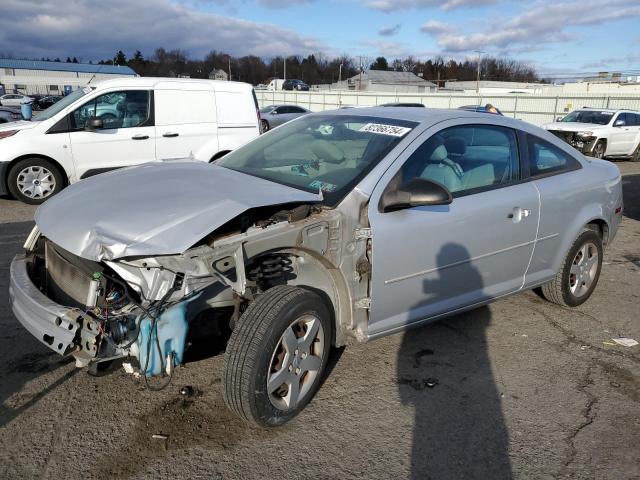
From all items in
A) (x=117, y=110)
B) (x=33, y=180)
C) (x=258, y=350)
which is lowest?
(x=258, y=350)

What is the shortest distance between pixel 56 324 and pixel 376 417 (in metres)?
1.79

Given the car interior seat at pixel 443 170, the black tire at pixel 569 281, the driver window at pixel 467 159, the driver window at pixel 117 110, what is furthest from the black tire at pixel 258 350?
the driver window at pixel 117 110

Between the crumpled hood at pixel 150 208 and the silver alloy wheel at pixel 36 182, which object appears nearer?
the crumpled hood at pixel 150 208

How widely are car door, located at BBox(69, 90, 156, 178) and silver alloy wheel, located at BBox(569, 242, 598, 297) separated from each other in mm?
6341

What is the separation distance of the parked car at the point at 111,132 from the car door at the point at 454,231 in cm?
510

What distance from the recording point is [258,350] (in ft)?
8.75

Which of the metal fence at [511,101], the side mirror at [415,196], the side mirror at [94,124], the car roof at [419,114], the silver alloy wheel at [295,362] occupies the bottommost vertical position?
the silver alloy wheel at [295,362]

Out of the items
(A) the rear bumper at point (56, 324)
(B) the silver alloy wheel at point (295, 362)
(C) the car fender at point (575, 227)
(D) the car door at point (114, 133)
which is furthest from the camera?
(D) the car door at point (114, 133)

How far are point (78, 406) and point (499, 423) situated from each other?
2.43 meters

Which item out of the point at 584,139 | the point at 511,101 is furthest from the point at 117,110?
the point at 511,101

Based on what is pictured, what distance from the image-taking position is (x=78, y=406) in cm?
309

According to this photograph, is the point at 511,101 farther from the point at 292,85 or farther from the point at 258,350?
the point at 292,85

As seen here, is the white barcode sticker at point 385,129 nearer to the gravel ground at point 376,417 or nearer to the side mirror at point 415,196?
the side mirror at point 415,196

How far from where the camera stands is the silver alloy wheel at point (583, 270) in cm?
465
